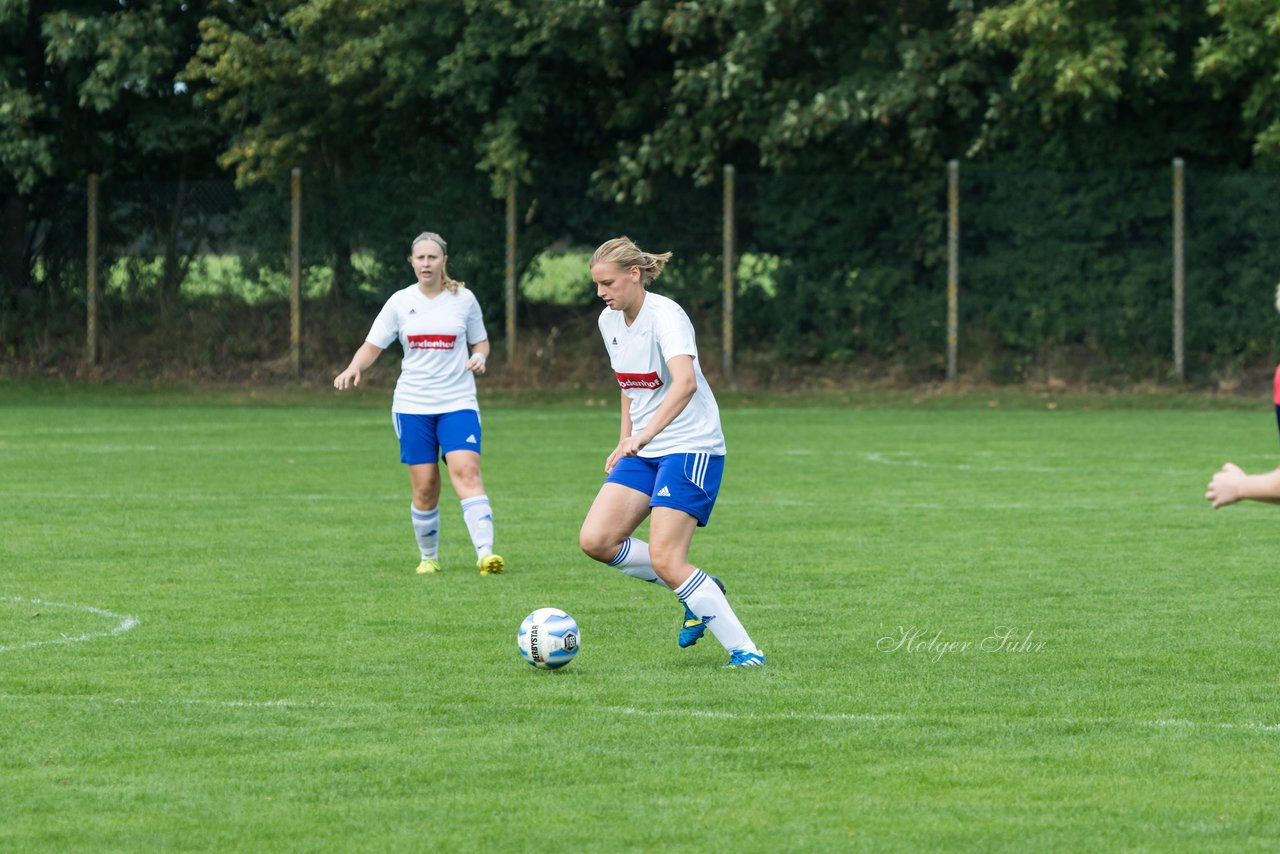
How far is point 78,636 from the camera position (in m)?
8.74

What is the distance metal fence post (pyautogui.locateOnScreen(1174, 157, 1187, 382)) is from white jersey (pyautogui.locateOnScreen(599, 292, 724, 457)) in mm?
18004

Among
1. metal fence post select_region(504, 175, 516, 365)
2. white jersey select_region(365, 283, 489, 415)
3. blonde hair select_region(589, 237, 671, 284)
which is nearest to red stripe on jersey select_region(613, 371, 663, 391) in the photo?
blonde hair select_region(589, 237, 671, 284)

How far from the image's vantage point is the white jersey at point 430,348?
11445 millimetres

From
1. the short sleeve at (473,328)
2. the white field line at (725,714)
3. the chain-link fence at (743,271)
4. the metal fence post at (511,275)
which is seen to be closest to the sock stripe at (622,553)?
the white field line at (725,714)

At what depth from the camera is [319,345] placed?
91.3ft

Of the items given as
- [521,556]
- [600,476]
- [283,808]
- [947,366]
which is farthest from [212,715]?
[947,366]

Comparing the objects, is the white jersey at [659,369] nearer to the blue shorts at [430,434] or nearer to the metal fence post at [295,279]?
the blue shorts at [430,434]

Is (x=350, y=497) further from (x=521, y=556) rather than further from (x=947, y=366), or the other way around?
(x=947, y=366)

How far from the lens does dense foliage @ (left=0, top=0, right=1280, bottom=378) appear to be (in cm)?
2527

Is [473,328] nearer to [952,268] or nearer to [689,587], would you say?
[689,587]

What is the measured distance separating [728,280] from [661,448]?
1867cm

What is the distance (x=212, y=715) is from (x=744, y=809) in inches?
87.5

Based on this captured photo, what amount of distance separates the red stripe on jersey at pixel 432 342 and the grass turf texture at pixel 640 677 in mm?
1254

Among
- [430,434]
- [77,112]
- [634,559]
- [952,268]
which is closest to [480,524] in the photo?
[430,434]
